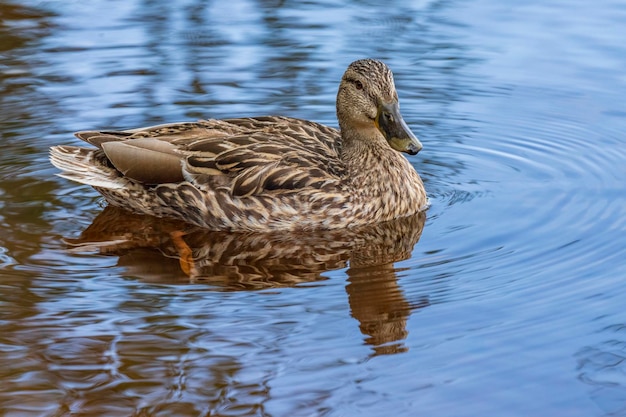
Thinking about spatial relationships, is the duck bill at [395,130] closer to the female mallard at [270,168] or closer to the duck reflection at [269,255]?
the female mallard at [270,168]

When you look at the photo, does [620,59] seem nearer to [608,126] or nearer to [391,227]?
[608,126]

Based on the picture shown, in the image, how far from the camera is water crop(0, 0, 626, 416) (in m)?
5.95

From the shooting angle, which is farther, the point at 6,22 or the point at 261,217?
the point at 6,22

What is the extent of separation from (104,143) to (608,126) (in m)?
4.33

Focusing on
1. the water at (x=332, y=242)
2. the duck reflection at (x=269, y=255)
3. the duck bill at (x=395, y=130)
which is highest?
the duck bill at (x=395, y=130)

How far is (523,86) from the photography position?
10.9 meters

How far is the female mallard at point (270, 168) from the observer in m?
8.51

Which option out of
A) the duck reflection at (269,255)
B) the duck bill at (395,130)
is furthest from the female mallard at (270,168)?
the duck reflection at (269,255)

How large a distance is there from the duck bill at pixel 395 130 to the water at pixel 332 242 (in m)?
0.59

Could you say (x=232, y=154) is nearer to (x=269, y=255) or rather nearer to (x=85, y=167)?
(x=269, y=255)

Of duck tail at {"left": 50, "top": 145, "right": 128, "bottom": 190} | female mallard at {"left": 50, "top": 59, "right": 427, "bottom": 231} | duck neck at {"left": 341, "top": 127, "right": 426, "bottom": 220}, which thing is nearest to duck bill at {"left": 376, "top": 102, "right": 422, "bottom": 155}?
female mallard at {"left": 50, "top": 59, "right": 427, "bottom": 231}

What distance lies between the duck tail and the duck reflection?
27 centimetres

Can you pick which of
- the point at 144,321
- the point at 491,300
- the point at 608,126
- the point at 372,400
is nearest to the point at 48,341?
the point at 144,321

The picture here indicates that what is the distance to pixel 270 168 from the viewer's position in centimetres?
860
